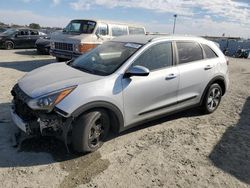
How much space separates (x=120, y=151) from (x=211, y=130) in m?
2.01

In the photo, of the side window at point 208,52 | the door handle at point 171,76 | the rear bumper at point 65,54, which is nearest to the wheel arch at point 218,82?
the side window at point 208,52

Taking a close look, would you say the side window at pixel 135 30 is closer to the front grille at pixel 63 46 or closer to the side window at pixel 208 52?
the front grille at pixel 63 46

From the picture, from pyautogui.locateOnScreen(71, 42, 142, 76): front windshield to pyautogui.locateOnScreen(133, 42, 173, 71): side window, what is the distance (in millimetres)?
189

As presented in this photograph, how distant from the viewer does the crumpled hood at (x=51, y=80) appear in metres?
4.00

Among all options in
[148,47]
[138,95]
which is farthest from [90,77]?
[148,47]

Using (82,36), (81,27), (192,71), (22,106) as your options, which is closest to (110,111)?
(22,106)

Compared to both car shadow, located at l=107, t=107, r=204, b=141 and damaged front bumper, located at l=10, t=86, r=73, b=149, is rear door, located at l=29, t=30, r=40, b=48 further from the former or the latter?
damaged front bumper, located at l=10, t=86, r=73, b=149

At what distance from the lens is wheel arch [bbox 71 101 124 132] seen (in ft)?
12.8

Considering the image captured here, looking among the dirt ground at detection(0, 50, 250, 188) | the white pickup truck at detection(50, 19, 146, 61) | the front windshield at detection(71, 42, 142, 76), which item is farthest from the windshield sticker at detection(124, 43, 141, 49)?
the white pickup truck at detection(50, 19, 146, 61)

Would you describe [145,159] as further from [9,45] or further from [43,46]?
[9,45]

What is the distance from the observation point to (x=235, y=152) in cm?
458

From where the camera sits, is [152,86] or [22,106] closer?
[22,106]

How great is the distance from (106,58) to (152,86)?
0.94m

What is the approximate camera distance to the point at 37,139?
4605mm
